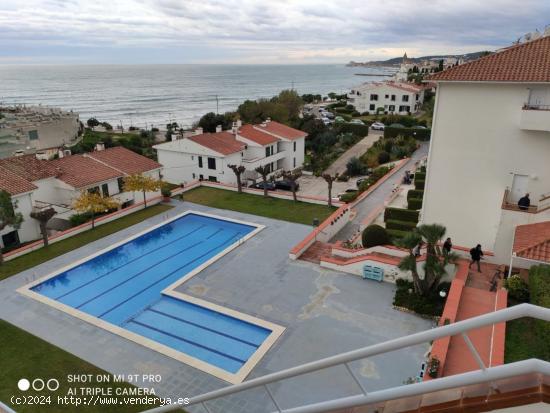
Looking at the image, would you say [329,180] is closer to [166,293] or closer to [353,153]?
[166,293]

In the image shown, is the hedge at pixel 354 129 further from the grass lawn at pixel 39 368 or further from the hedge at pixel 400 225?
the grass lawn at pixel 39 368

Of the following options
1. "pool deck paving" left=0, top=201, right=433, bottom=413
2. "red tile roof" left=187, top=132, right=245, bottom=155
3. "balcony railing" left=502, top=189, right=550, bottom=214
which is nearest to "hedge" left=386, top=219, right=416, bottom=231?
"pool deck paving" left=0, top=201, right=433, bottom=413

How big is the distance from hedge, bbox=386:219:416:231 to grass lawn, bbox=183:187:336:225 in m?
4.81

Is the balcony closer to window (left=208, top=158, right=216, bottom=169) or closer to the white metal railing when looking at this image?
the white metal railing

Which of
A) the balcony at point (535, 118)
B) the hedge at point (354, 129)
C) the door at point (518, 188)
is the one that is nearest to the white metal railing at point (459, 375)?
the balcony at point (535, 118)

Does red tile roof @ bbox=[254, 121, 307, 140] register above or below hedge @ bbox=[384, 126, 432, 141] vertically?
above

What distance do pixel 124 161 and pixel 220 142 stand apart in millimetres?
9648

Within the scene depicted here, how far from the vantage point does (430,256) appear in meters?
16.2

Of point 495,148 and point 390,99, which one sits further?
point 390,99

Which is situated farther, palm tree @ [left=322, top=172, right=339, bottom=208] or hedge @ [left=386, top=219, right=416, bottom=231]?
palm tree @ [left=322, top=172, right=339, bottom=208]

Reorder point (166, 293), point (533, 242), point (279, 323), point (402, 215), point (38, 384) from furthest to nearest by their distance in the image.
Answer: point (402, 215) < point (166, 293) < point (279, 323) < point (533, 242) < point (38, 384)

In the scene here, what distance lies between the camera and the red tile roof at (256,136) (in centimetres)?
4106

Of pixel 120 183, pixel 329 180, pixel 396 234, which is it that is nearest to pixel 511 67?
pixel 396 234

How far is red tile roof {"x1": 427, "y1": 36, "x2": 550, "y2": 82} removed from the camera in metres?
16.2
